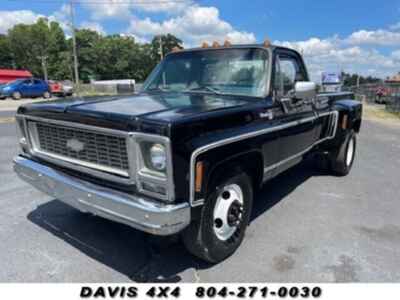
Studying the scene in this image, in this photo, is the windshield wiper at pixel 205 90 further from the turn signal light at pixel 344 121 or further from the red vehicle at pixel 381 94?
the red vehicle at pixel 381 94

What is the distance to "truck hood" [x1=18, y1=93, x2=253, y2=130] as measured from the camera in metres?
2.33

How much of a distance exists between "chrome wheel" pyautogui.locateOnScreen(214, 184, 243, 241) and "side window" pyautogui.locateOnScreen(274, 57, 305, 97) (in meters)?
1.36

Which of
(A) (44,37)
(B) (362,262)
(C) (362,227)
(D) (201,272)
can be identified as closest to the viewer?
(D) (201,272)

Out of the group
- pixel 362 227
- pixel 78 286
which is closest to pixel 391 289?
pixel 362 227

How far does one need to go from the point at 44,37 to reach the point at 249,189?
76504mm

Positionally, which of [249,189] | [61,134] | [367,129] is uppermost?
[61,134]

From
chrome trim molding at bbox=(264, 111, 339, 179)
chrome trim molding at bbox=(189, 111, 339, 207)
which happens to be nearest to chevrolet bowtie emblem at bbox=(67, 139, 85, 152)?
chrome trim molding at bbox=(189, 111, 339, 207)

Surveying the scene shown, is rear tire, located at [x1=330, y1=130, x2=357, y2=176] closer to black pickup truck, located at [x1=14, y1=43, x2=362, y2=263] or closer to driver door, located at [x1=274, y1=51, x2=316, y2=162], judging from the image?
driver door, located at [x1=274, y1=51, x2=316, y2=162]

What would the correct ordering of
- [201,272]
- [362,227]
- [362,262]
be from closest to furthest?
[201,272]
[362,262]
[362,227]

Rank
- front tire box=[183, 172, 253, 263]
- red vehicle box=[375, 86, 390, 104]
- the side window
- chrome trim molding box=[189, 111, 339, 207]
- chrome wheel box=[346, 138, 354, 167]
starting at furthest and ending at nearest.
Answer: red vehicle box=[375, 86, 390, 104] → chrome wheel box=[346, 138, 354, 167] → the side window → front tire box=[183, 172, 253, 263] → chrome trim molding box=[189, 111, 339, 207]

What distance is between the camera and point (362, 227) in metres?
3.77

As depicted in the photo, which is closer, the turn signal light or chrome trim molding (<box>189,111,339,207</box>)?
chrome trim molding (<box>189,111,339,207</box>)

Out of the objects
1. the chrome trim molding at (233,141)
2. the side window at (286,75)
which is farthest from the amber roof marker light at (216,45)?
the chrome trim molding at (233,141)

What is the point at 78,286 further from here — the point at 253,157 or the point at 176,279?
the point at 253,157
